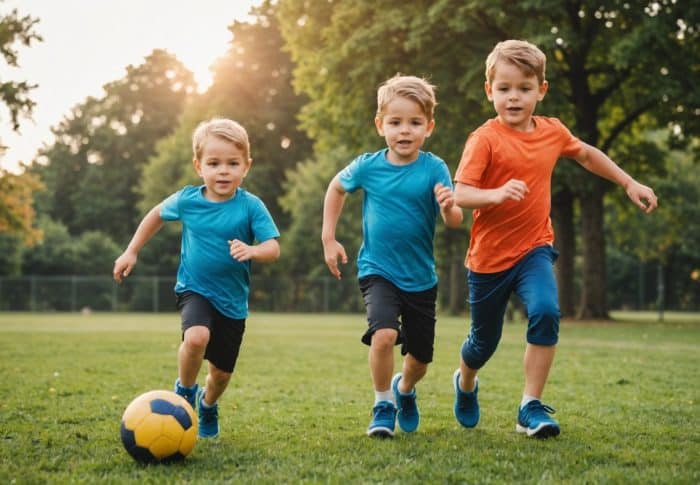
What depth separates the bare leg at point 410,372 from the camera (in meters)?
5.70

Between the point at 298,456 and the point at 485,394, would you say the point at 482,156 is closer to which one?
the point at 298,456

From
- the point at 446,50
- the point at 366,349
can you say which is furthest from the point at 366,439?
the point at 446,50

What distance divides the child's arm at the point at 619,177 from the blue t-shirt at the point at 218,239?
211 cm

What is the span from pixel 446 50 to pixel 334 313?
89.0ft

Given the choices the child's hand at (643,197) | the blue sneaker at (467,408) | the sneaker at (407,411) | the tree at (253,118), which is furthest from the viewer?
the tree at (253,118)

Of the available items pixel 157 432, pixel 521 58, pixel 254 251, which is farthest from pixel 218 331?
pixel 521 58

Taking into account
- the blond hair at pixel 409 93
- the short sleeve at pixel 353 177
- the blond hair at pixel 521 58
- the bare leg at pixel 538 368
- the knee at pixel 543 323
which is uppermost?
the blond hair at pixel 521 58

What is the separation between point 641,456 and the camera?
4.79 meters

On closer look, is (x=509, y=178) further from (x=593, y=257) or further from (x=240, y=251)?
(x=593, y=257)

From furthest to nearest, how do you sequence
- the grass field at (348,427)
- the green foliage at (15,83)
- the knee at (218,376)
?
the green foliage at (15,83) → the knee at (218,376) → the grass field at (348,427)

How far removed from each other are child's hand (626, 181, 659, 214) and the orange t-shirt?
52 centimetres

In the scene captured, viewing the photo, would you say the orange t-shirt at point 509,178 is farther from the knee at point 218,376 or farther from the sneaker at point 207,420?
the sneaker at point 207,420

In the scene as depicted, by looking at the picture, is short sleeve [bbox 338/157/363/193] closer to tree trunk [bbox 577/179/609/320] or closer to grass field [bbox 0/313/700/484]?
grass field [bbox 0/313/700/484]

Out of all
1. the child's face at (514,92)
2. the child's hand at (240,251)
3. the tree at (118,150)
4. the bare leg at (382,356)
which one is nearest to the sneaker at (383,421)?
the bare leg at (382,356)
